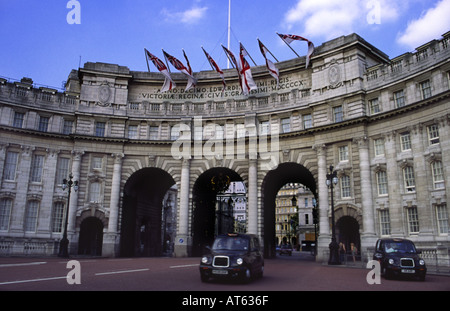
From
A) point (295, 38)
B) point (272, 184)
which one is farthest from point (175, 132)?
point (295, 38)

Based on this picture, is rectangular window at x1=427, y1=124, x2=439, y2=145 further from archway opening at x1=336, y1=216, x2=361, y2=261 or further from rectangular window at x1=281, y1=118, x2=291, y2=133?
rectangular window at x1=281, y1=118, x2=291, y2=133

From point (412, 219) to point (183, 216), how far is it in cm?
2151

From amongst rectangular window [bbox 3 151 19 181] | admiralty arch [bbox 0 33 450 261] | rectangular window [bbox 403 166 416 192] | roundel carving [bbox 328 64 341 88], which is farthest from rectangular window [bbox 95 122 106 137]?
rectangular window [bbox 403 166 416 192]

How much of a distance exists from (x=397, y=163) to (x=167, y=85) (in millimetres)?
23946

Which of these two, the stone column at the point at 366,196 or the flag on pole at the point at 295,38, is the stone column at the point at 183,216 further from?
the stone column at the point at 366,196

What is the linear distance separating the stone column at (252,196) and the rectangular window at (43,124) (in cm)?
2184

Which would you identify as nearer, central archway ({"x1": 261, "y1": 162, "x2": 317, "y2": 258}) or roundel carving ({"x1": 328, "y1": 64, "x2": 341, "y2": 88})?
roundel carving ({"x1": 328, "y1": 64, "x2": 341, "y2": 88})

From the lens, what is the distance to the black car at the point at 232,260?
15.2 m

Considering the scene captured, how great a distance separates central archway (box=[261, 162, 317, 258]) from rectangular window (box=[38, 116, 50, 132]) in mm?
23727

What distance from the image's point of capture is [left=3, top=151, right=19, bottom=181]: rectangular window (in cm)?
3819

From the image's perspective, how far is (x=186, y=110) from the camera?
42594 mm

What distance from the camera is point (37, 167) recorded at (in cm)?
3947

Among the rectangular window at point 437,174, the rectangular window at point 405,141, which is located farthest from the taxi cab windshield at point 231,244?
the rectangular window at point 405,141
